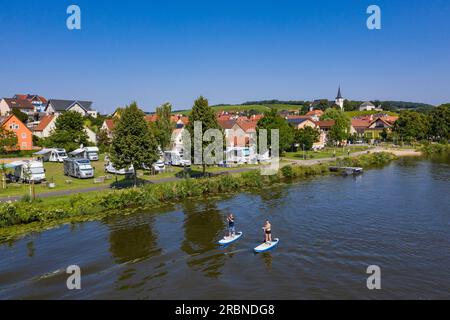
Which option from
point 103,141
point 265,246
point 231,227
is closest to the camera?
point 265,246

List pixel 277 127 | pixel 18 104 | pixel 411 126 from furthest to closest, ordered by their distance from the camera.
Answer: pixel 18 104 → pixel 411 126 → pixel 277 127

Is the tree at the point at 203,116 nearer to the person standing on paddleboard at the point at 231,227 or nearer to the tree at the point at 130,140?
the tree at the point at 130,140

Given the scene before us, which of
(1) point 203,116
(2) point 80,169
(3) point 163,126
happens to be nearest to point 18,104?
(3) point 163,126

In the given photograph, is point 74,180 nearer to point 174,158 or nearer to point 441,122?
point 174,158

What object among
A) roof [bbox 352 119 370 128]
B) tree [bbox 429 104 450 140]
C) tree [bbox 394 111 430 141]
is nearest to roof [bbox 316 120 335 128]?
tree [bbox 394 111 430 141]

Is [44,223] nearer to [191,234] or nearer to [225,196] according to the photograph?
[191,234]
